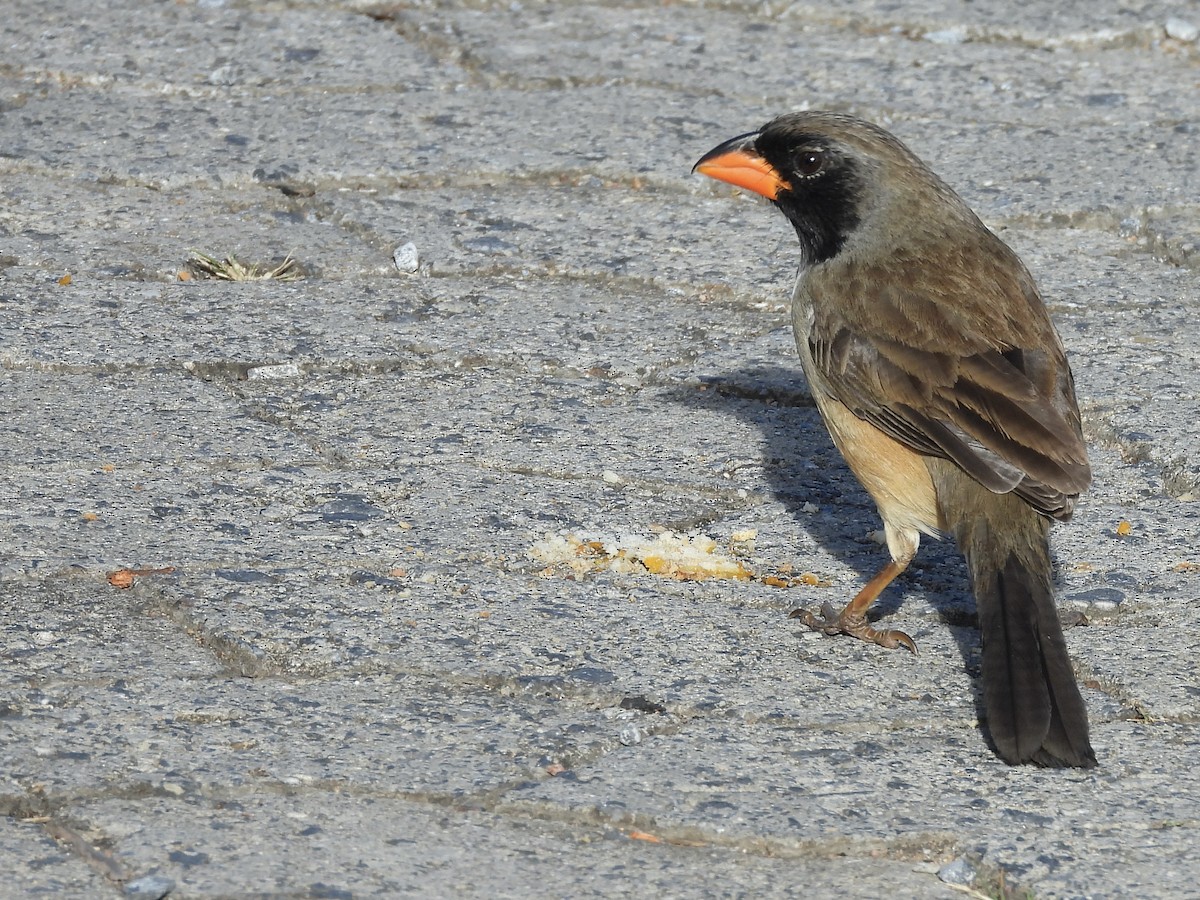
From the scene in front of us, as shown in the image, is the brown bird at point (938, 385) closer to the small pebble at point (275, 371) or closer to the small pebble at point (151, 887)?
the small pebble at point (275, 371)

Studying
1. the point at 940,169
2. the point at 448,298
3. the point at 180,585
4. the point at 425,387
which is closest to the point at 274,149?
the point at 448,298

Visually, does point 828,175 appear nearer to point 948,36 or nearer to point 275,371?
point 275,371

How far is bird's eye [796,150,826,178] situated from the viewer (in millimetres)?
5141

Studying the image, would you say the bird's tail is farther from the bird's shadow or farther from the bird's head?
the bird's head

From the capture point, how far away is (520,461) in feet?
17.3

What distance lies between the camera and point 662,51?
8398 millimetres

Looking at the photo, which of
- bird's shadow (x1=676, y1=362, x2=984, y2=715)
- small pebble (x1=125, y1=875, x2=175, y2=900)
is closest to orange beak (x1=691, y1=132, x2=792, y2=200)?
bird's shadow (x1=676, y1=362, x2=984, y2=715)

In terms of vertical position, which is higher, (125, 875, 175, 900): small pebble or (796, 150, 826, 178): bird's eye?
(796, 150, 826, 178): bird's eye

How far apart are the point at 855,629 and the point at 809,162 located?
1.46 meters

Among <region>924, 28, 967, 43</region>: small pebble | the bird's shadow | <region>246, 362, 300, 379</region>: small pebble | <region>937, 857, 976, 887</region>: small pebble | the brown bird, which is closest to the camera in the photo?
<region>937, 857, 976, 887</region>: small pebble

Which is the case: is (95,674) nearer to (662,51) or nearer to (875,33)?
(662,51)

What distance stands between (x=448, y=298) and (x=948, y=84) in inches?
120

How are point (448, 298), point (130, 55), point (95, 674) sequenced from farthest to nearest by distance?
point (130, 55) < point (448, 298) < point (95, 674)

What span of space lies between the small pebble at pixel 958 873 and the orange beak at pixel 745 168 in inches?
93.5
